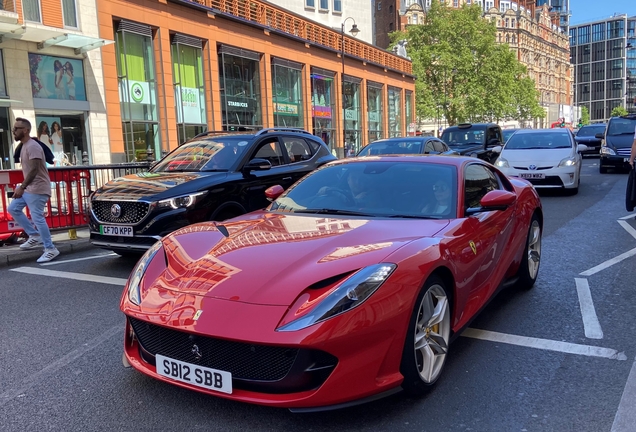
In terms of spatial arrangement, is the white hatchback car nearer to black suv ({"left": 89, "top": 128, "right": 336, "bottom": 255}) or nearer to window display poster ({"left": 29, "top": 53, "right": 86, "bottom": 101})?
black suv ({"left": 89, "top": 128, "right": 336, "bottom": 255})

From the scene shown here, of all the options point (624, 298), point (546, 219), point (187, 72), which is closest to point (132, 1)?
point (187, 72)

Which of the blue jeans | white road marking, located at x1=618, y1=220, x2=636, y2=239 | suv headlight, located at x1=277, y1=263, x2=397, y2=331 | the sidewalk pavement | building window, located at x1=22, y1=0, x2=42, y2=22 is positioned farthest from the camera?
building window, located at x1=22, y1=0, x2=42, y2=22

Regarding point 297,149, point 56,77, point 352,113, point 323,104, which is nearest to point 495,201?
point 297,149

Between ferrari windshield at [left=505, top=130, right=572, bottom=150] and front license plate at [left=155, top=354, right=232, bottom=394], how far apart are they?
12.5 m

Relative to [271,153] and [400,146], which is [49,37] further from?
[271,153]

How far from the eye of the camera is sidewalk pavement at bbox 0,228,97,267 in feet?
23.7

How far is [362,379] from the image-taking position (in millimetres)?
2564

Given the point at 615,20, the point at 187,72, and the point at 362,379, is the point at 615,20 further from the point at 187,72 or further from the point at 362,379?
the point at 362,379

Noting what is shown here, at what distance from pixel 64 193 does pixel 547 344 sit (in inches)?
325

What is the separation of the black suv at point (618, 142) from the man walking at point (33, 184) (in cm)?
1714

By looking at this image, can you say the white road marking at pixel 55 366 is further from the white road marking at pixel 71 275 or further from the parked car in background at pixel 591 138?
the parked car in background at pixel 591 138

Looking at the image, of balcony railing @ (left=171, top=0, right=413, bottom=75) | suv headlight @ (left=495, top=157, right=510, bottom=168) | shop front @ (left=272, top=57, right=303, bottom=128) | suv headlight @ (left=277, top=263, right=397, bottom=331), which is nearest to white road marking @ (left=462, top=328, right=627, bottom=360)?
suv headlight @ (left=277, top=263, right=397, bottom=331)

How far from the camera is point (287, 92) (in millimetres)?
28969

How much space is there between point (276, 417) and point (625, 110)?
579 feet
